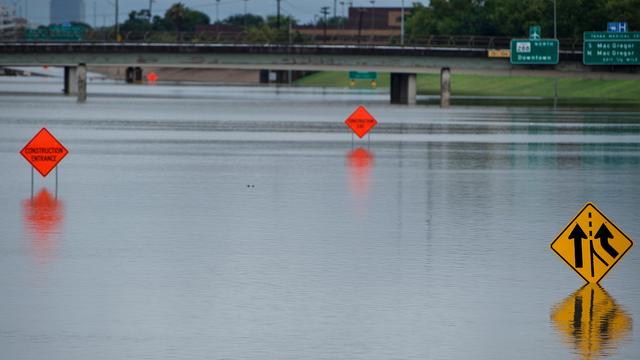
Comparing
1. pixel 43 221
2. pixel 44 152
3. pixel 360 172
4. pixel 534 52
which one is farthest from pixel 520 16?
pixel 43 221

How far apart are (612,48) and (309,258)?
324 ft

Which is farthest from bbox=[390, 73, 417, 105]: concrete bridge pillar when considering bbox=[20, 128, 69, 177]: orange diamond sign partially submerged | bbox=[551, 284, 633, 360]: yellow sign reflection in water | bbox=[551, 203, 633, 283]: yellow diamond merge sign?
bbox=[551, 203, 633, 283]: yellow diamond merge sign

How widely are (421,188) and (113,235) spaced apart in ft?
40.5

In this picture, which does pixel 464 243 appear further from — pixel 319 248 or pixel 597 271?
pixel 597 271

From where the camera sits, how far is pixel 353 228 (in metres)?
26.0

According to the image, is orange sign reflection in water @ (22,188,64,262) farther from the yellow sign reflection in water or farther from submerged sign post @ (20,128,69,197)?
the yellow sign reflection in water

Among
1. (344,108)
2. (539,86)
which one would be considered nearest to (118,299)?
(344,108)

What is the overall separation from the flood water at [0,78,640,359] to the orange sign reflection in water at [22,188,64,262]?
9 cm

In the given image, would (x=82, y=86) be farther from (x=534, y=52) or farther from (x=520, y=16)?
(x=520, y=16)

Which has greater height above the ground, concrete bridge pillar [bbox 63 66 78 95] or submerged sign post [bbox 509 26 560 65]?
submerged sign post [bbox 509 26 560 65]

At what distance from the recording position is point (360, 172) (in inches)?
1620

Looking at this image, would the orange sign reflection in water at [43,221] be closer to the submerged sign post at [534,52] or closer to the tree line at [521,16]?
the submerged sign post at [534,52]

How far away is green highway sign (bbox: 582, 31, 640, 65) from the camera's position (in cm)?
11656

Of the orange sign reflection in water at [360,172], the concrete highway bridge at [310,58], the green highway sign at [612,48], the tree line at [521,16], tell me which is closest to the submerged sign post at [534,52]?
the concrete highway bridge at [310,58]
